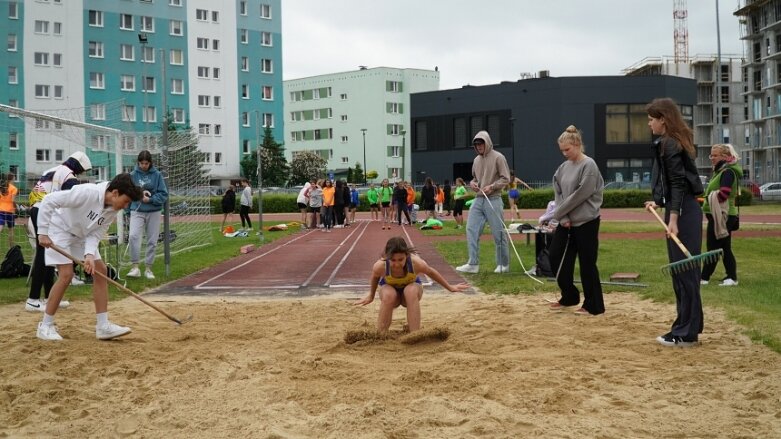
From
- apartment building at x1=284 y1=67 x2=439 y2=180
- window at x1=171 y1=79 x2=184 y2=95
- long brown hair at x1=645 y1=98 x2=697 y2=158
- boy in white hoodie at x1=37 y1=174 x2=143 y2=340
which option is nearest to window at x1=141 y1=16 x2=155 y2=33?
window at x1=171 y1=79 x2=184 y2=95

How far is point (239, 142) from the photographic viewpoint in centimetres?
6631

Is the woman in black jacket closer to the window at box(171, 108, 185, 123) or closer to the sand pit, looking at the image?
the sand pit

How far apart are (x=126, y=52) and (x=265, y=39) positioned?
12.8 m

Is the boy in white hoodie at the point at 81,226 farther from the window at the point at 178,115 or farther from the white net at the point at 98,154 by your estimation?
the window at the point at 178,115

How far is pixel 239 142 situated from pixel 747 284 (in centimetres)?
6015

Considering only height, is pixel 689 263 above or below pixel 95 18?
below

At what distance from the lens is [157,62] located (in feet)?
161

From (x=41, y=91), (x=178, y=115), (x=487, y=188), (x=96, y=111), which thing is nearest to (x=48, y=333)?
(x=487, y=188)

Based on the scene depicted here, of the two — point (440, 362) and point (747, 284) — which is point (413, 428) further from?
point (747, 284)

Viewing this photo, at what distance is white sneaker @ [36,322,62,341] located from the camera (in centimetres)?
633


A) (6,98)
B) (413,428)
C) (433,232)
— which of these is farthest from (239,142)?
(413,428)

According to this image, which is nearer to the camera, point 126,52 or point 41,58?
point 41,58

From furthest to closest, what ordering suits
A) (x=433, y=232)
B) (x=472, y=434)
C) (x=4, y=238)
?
(x=433, y=232)
(x=4, y=238)
(x=472, y=434)

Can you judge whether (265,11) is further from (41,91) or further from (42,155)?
(42,155)
